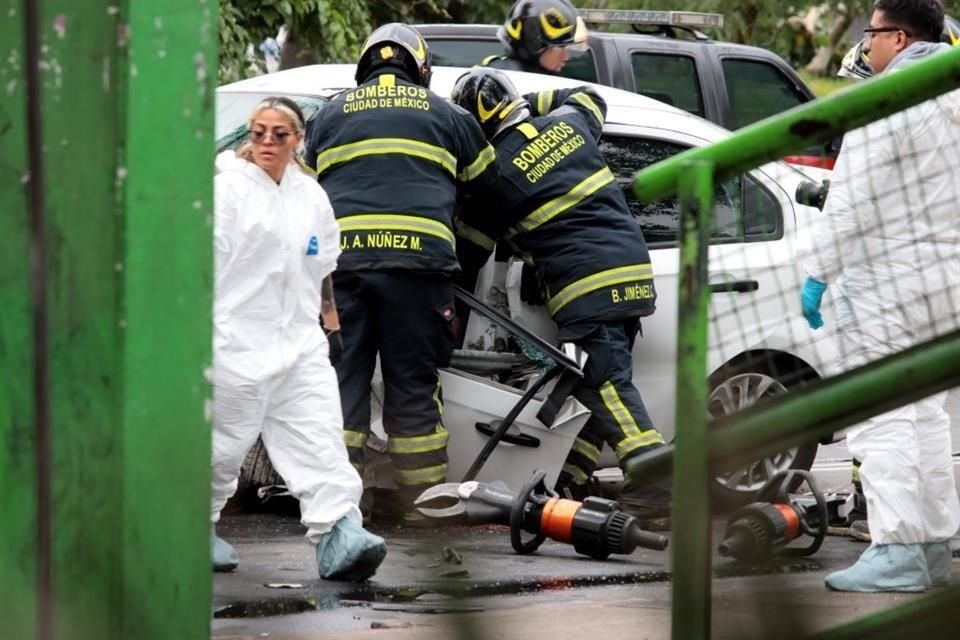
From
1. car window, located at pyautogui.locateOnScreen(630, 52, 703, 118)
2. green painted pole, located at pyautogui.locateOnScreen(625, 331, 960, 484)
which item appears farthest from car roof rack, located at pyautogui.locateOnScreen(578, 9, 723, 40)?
green painted pole, located at pyautogui.locateOnScreen(625, 331, 960, 484)

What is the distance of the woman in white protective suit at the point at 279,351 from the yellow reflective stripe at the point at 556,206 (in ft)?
3.88

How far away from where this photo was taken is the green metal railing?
2643 mm

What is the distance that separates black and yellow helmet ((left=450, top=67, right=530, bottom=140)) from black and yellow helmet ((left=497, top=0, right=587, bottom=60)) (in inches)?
31.4

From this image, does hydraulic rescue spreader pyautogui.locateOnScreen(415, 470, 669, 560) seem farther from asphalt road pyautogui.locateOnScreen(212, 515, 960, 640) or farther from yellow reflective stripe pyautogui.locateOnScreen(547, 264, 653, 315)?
yellow reflective stripe pyautogui.locateOnScreen(547, 264, 653, 315)

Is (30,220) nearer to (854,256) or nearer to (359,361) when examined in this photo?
(854,256)

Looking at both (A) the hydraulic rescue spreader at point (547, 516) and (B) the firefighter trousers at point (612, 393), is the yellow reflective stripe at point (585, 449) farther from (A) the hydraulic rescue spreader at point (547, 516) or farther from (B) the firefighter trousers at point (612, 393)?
(A) the hydraulic rescue spreader at point (547, 516)

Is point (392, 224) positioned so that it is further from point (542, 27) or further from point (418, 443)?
point (542, 27)

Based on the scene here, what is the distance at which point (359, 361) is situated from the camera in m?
7.21

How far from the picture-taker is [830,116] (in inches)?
109

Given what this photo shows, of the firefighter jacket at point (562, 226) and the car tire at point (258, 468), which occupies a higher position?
the firefighter jacket at point (562, 226)

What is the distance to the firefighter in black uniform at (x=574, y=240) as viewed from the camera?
741cm

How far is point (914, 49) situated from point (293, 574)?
8.76ft

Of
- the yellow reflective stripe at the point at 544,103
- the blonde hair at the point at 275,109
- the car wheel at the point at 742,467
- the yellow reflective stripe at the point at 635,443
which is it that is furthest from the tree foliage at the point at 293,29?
the car wheel at the point at 742,467

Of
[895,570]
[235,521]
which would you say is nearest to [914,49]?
[895,570]
